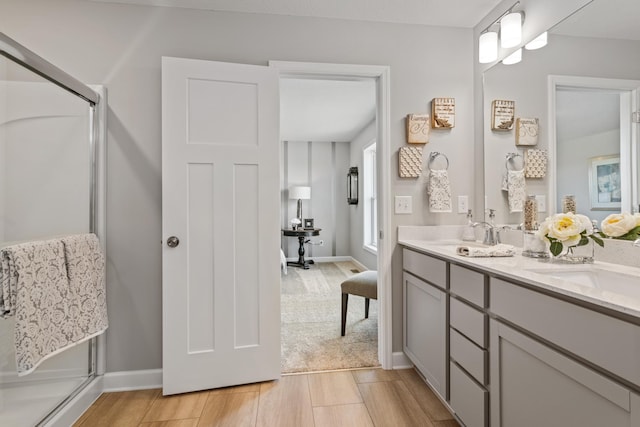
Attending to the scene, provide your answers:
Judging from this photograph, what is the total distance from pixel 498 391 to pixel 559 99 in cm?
142

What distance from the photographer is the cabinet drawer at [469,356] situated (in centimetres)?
138

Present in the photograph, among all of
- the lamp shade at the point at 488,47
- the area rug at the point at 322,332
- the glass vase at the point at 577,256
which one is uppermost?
the lamp shade at the point at 488,47

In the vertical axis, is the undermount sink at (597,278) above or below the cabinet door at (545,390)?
above

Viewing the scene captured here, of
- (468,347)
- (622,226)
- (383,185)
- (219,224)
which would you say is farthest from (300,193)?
(622,226)

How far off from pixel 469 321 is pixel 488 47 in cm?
178

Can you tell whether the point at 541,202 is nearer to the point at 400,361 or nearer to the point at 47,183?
the point at 400,361

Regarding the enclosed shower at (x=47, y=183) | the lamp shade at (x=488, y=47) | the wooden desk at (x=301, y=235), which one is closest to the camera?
the enclosed shower at (x=47, y=183)

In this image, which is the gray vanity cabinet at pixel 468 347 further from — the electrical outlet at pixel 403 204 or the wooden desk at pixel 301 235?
the wooden desk at pixel 301 235

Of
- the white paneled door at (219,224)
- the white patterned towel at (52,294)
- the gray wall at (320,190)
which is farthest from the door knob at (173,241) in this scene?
the gray wall at (320,190)

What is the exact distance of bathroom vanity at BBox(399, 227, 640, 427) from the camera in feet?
2.77

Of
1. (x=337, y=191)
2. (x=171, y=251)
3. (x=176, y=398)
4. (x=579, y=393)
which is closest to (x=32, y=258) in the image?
(x=171, y=251)

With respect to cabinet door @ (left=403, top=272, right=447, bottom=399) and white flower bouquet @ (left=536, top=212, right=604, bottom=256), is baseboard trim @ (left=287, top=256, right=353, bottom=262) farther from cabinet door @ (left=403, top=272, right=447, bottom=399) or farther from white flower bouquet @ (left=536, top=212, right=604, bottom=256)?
white flower bouquet @ (left=536, top=212, right=604, bottom=256)

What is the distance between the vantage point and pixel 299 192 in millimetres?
6395

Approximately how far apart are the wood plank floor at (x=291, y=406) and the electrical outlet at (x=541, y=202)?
1223mm
